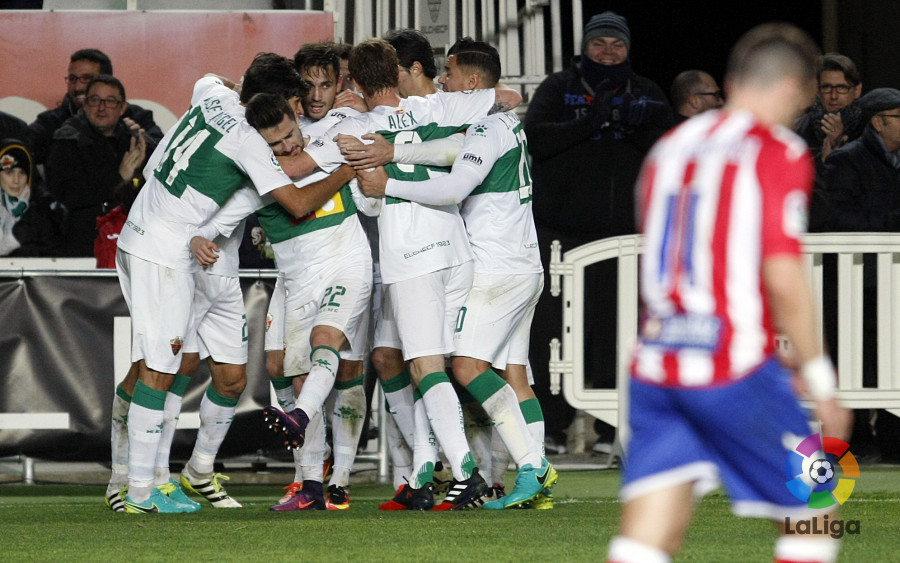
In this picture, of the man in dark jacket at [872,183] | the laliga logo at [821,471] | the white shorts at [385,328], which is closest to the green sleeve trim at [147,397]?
the white shorts at [385,328]

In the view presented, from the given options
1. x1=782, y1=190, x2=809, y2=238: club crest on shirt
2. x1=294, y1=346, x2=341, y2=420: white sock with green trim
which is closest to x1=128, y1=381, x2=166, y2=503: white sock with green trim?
x1=294, y1=346, x2=341, y2=420: white sock with green trim

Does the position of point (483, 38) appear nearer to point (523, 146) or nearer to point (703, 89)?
point (703, 89)

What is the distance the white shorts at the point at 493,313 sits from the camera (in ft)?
22.6

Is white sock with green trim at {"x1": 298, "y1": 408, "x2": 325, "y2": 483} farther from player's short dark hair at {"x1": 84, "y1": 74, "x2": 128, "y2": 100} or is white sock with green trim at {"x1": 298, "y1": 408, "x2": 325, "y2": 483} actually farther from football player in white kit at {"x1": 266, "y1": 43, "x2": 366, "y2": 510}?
player's short dark hair at {"x1": 84, "y1": 74, "x2": 128, "y2": 100}

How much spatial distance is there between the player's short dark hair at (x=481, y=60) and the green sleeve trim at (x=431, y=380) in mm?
1633

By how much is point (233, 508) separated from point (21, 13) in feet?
16.6

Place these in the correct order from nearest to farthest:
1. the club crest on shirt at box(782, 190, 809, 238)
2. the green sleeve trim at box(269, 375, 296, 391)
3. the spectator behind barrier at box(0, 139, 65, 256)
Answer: the club crest on shirt at box(782, 190, 809, 238), the green sleeve trim at box(269, 375, 296, 391), the spectator behind barrier at box(0, 139, 65, 256)

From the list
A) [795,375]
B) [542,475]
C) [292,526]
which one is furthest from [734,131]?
[542,475]

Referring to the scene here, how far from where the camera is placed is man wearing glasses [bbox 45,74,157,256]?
9.61 meters

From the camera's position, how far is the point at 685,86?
398 inches

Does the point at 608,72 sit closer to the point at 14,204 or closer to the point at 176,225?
the point at 176,225

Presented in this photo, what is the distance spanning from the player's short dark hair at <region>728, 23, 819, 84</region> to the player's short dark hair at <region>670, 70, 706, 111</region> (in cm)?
709

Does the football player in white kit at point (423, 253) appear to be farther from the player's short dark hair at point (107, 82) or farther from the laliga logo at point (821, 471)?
the player's short dark hair at point (107, 82)

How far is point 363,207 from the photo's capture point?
23.1 feet
